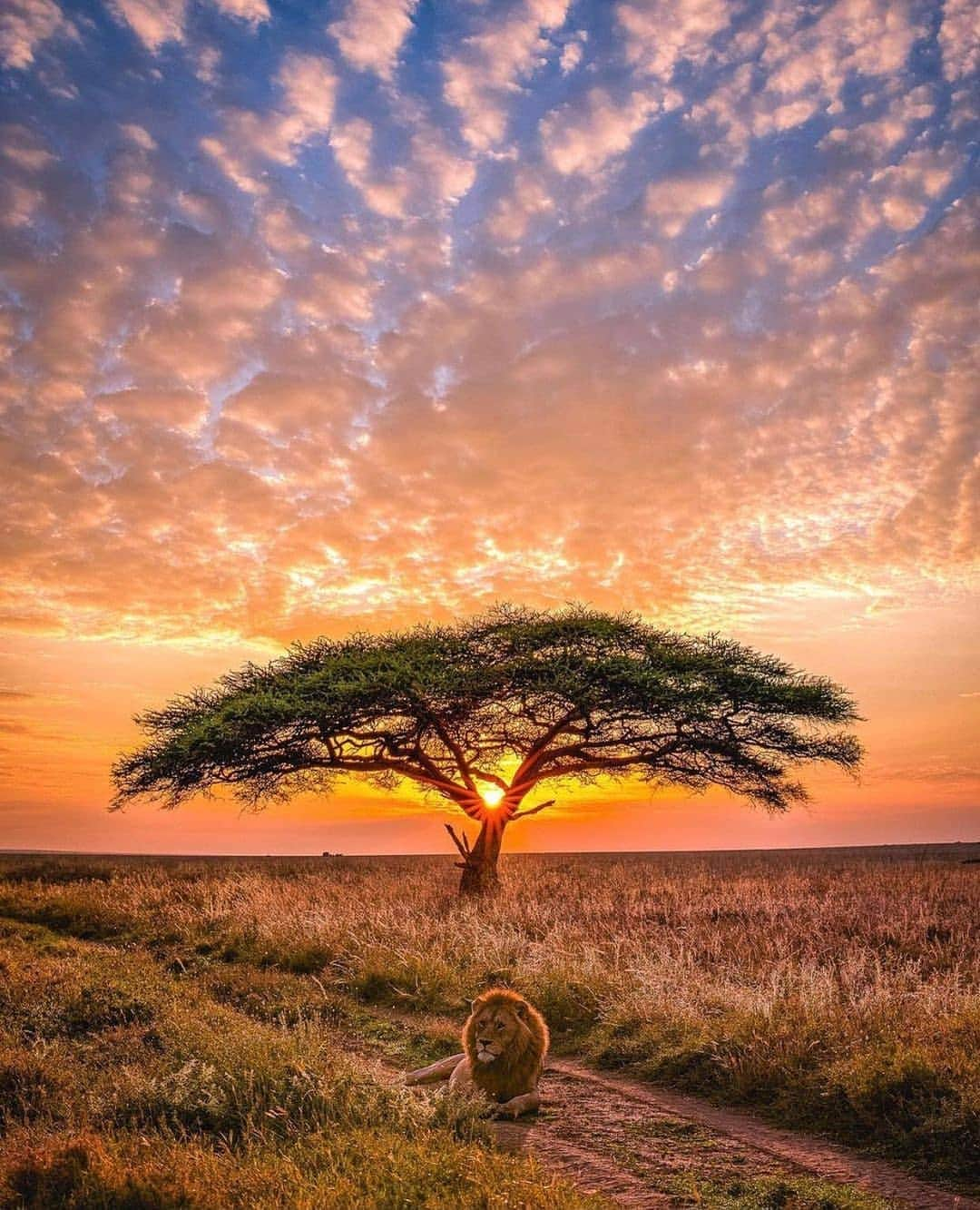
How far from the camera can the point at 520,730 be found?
24844mm

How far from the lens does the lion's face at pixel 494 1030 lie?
7754 mm

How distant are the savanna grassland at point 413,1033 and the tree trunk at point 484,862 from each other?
2916 millimetres

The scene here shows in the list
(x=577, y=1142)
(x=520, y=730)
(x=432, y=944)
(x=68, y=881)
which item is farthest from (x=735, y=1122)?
(x=68, y=881)

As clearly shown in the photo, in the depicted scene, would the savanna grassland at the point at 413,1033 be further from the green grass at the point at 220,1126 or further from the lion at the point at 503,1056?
the lion at the point at 503,1056

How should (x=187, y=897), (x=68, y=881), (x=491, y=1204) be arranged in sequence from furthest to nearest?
(x=68, y=881)
(x=187, y=897)
(x=491, y=1204)

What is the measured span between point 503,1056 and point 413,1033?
3.26 metres

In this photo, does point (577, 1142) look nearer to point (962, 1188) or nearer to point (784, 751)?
point (962, 1188)

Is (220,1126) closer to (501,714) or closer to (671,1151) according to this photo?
(671,1151)

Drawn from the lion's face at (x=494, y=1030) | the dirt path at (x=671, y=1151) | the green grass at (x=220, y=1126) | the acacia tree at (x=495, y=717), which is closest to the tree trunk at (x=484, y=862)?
the acacia tree at (x=495, y=717)

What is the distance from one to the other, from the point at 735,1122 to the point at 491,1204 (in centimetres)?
318

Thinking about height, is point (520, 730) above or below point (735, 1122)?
above

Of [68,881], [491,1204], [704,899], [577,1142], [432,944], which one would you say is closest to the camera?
[491,1204]

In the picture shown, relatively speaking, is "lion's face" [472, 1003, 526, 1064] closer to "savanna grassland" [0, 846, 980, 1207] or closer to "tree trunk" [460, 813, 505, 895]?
"savanna grassland" [0, 846, 980, 1207]

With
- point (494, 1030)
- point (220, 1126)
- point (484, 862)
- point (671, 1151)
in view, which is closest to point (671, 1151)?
point (671, 1151)
